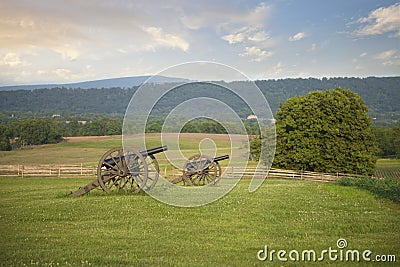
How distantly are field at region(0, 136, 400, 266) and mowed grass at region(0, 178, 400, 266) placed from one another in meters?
0.02

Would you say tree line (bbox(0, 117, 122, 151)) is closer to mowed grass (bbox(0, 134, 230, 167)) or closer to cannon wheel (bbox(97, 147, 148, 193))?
mowed grass (bbox(0, 134, 230, 167))

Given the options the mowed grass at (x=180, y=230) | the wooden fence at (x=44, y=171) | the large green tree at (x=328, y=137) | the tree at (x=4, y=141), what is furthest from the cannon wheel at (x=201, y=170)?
the tree at (x=4, y=141)

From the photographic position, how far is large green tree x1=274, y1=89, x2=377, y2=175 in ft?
133

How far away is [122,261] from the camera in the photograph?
7.51 m

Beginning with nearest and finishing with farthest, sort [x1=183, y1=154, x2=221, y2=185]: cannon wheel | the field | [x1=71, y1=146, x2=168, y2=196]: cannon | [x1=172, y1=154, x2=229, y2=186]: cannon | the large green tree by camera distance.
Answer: the field, [x1=71, y1=146, x2=168, y2=196]: cannon, [x1=172, y1=154, x2=229, y2=186]: cannon, [x1=183, y1=154, x2=221, y2=185]: cannon wheel, the large green tree

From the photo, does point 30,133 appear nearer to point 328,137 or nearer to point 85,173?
point 85,173

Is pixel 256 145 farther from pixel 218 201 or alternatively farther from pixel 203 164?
pixel 218 201

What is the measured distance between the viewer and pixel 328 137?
1610 inches

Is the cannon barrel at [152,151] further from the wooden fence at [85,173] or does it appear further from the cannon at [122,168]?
the wooden fence at [85,173]

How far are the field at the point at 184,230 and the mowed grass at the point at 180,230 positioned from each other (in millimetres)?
20

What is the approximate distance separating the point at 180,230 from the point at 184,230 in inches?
4.1

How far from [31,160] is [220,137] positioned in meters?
31.3

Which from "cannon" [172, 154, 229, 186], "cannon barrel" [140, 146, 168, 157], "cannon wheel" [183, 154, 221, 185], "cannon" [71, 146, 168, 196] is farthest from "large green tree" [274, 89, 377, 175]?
"cannon" [71, 146, 168, 196]

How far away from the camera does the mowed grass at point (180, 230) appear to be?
7.84 metres
